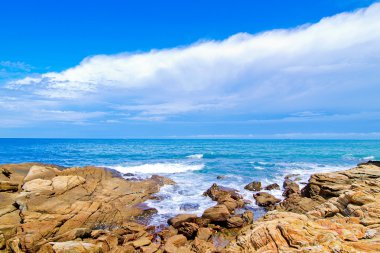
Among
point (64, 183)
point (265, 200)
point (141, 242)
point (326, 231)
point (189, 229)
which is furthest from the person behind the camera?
point (265, 200)

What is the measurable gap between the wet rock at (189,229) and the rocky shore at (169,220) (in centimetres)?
6

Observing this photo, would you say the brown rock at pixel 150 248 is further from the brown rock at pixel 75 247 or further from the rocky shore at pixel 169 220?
the brown rock at pixel 75 247

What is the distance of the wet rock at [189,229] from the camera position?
17.5 m

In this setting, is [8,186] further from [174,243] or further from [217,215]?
[217,215]

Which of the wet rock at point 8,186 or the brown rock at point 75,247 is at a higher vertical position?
the wet rock at point 8,186

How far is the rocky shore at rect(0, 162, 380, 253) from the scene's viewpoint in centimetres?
952

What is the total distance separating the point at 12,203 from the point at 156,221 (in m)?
10.3

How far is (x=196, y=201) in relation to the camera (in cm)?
2564

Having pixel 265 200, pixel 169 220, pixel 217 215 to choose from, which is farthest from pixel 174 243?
pixel 265 200

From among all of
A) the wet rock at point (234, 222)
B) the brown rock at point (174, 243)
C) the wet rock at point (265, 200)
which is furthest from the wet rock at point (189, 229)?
the wet rock at point (265, 200)

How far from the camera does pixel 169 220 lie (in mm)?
19703

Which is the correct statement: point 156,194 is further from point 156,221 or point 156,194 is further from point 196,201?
point 156,221

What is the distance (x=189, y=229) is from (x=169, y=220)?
2.51 metres

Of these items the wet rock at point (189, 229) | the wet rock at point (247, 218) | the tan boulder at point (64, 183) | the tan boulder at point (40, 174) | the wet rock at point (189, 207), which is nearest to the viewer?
the wet rock at point (189, 229)
